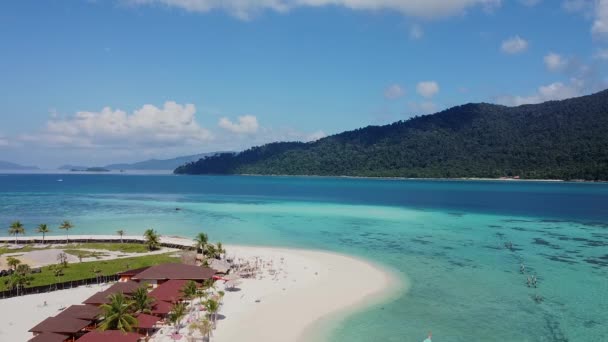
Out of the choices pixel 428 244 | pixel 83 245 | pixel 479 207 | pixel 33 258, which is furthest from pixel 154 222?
pixel 479 207

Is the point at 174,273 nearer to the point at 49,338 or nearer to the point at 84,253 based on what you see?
the point at 49,338

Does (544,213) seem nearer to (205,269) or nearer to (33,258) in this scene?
(205,269)

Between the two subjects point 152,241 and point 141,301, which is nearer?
point 141,301

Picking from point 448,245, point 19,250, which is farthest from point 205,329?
point 448,245

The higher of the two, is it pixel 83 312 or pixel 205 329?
pixel 83 312

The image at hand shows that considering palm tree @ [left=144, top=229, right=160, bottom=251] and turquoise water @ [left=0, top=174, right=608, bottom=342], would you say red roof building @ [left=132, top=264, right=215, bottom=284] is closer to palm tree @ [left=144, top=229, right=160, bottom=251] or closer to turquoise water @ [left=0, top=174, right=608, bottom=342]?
turquoise water @ [left=0, top=174, right=608, bottom=342]

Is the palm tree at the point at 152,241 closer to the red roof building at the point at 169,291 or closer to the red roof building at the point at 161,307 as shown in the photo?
the red roof building at the point at 169,291

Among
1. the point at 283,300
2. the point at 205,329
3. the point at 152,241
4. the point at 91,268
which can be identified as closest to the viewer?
the point at 205,329
